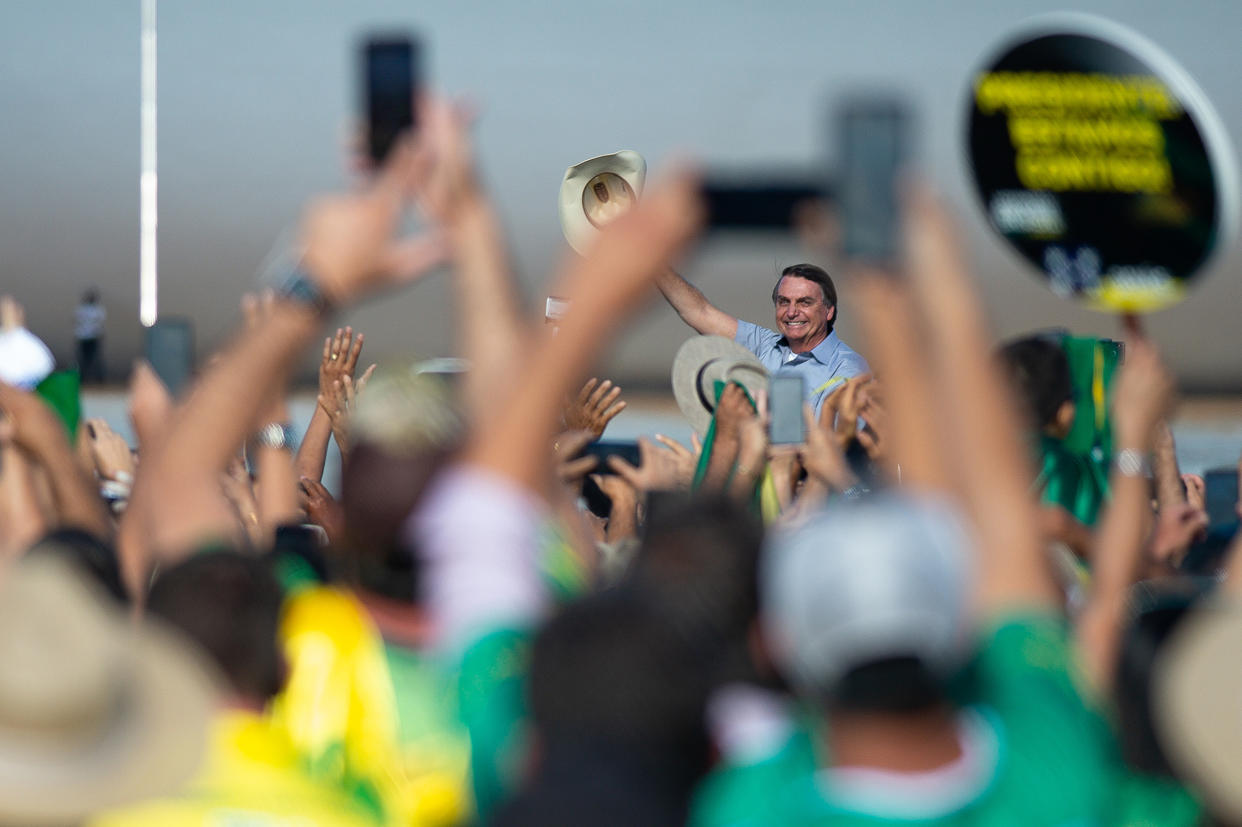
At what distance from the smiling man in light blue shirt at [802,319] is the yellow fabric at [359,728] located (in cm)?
376

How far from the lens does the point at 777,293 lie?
19.5ft

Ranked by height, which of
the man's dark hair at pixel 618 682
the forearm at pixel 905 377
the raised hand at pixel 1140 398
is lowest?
the man's dark hair at pixel 618 682

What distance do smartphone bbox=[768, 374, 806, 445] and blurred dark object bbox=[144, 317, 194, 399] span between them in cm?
172

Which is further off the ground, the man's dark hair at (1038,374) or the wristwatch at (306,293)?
the wristwatch at (306,293)

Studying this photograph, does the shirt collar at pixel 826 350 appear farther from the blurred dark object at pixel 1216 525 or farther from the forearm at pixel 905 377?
the forearm at pixel 905 377

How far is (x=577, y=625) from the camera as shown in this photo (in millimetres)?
1664

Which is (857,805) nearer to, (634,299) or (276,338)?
(634,299)

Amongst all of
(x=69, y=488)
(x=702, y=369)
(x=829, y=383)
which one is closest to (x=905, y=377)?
(x=69, y=488)

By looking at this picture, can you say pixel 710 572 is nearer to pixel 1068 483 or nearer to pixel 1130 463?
A: pixel 1130 463

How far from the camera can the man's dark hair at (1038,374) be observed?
3406 mm

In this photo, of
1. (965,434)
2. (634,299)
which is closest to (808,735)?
(965,434)

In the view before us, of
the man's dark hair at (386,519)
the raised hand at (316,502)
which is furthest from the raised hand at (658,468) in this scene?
the man's dark hair at (386,519)

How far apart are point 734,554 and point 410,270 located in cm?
63

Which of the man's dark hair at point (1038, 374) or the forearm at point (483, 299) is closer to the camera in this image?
the forearm at point (483, 299)
